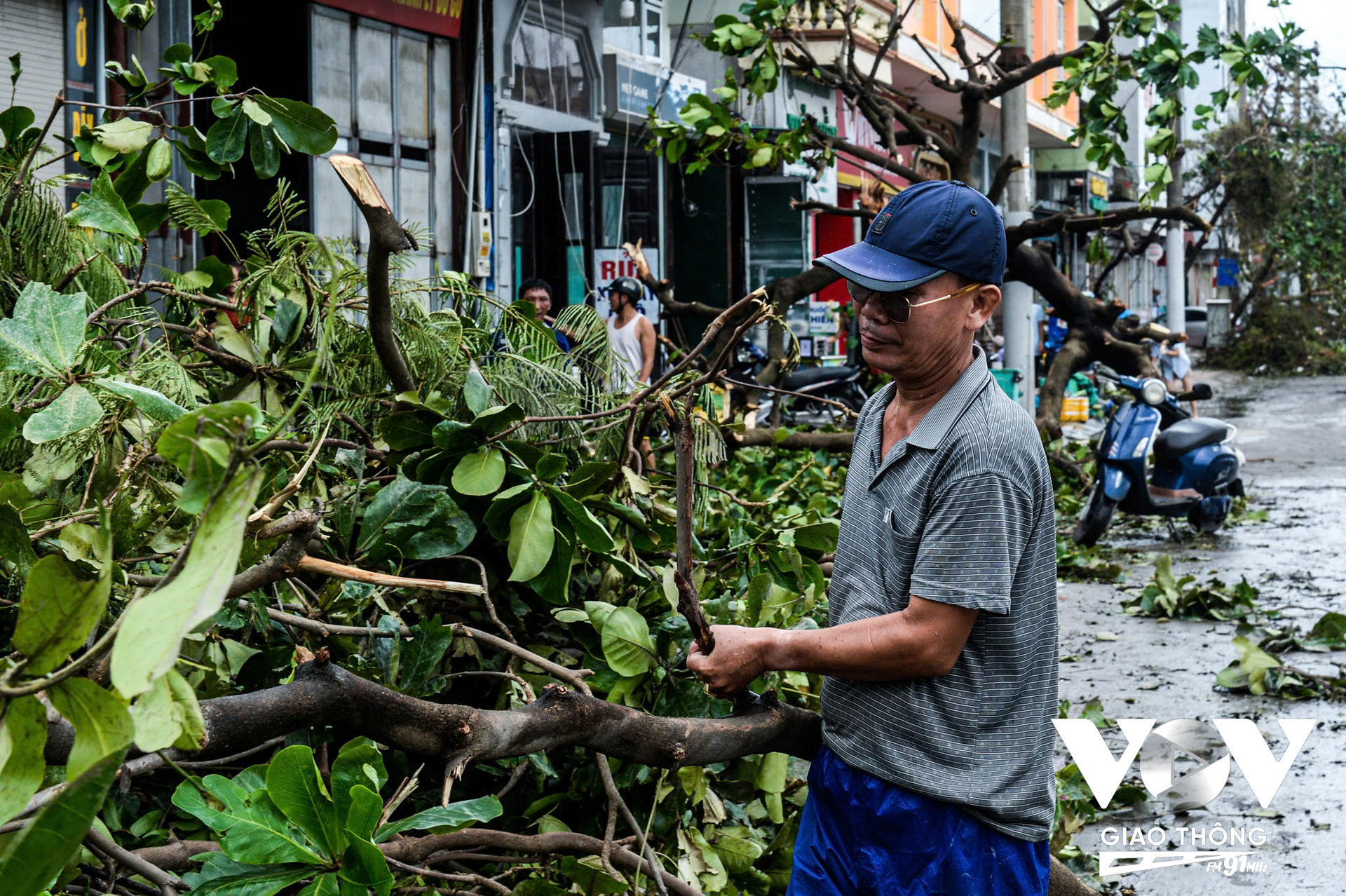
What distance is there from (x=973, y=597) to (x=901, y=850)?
0.48 m

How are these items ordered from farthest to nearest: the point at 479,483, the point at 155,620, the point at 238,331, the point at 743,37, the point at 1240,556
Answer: the point at 1240,556
the point at 743,37
the point at 238,331
the point at 479,483
the point at 155,620

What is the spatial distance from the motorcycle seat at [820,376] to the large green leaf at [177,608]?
14.0m

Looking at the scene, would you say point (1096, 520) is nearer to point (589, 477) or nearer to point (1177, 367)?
point (589, 477)

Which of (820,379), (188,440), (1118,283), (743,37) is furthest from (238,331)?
(1118,283)

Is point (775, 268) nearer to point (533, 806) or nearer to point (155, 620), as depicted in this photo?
point (533, 806)

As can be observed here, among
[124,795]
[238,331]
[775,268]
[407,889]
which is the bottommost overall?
[407,889]

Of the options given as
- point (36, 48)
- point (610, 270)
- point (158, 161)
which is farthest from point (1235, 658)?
point (610, 270)

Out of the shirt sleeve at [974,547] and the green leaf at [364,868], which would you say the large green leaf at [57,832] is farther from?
the shirt sleeve at [974,547]

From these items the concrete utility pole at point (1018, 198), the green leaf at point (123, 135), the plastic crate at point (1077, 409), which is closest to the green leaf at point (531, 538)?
the green leaf at point (123, 135)

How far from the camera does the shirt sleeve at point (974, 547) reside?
2.04m

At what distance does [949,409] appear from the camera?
85.4 inches

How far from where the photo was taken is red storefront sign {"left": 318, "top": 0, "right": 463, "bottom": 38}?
10.3 m

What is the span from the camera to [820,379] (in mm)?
15188

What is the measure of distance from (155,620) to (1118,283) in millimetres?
48811
